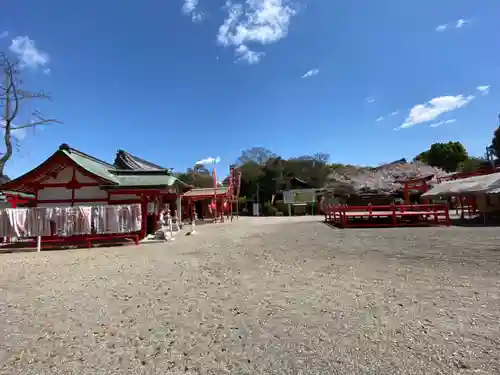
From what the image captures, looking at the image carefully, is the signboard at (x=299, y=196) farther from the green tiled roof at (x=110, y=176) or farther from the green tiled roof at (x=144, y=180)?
the green tiled roof at (x=144, y=180)

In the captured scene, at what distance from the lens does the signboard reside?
140ft

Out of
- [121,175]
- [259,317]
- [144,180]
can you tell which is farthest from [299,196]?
[259,317]

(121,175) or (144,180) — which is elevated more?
(121,175)

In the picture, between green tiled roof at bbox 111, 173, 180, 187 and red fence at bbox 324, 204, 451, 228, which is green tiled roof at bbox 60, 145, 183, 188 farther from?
red fence at bbox 324, 204, 451, 228

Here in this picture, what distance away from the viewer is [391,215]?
19.7 m

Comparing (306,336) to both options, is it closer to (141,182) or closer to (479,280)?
(479,280)

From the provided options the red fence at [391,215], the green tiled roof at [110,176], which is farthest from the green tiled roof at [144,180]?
the red fence at [391,215]

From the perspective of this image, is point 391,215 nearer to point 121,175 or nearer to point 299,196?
point 121,175

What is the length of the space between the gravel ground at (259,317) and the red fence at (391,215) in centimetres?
1053

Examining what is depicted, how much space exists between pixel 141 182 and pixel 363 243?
33.4ft

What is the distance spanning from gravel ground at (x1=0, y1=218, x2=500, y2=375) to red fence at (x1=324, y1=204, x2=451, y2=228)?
10.5m

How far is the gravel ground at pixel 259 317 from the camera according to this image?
3328mm

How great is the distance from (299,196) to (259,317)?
39.2 metres

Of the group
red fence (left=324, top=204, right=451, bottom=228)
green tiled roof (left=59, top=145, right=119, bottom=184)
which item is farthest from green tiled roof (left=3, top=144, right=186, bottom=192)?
red fence (left=324, top=204, right=451, bottom=228)
